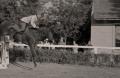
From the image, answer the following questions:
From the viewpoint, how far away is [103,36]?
22609 mm

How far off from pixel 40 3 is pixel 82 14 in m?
4.95

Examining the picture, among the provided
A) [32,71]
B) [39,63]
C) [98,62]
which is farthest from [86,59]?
[32,71]

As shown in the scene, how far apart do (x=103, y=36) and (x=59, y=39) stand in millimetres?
4102

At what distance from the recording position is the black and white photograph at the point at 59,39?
52.7 feet

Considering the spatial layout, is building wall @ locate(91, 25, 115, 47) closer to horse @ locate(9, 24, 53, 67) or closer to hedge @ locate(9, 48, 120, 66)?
Answer: hedge @ locate(9, 48, 120, 66)

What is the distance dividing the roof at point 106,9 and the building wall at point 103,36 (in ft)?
2.89

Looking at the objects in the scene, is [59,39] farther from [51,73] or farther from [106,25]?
[51,73]

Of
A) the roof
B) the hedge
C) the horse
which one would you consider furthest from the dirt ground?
the roof

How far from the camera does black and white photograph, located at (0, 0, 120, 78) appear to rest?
633 inches

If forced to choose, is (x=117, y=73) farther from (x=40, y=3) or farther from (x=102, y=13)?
(x=40, y=3)

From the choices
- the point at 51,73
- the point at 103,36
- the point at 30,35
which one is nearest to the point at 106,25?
the point at 103,36

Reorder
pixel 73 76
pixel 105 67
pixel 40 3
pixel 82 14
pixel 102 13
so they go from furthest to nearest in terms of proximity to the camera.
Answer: pixel 40 3, pixel 82 14, pixel 102 13, pixel 105 67, pixel 73 76

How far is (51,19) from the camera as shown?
24578mm

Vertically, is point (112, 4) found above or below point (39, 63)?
above
